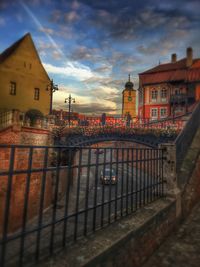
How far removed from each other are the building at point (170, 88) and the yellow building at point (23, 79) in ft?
65.3

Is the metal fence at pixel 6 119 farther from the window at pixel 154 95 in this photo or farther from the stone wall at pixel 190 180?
the window at pixel 154 95

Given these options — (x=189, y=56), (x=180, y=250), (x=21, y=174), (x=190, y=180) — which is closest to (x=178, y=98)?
(x=189, y=56)

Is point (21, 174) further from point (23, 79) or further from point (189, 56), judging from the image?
point (189, 56)

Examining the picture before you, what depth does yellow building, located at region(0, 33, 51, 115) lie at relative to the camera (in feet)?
78.6

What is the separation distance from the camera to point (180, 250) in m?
4.11

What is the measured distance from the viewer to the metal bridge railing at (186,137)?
243 inches

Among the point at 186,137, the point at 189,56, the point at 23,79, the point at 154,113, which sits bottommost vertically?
the point at 186,137

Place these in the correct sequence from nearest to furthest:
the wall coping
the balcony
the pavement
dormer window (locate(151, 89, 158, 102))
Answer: the wall coping < the pavement < the balcony < dormer window (locate(151, 89, 158, 102))

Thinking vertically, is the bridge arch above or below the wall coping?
above

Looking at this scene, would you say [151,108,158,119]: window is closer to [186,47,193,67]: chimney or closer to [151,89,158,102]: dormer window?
[151,89,158,102]: dormer window

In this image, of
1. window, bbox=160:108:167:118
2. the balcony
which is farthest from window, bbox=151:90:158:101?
the balcony

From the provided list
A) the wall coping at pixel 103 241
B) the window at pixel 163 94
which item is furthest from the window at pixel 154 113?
the wall coping at pixel 103 241

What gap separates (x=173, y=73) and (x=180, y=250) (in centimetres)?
3965

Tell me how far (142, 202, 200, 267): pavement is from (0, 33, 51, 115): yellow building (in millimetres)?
21978
